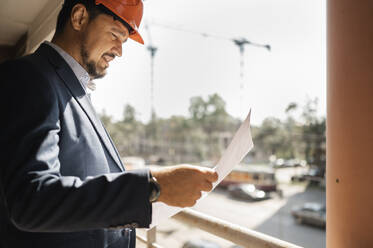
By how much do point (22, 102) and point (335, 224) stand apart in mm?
729

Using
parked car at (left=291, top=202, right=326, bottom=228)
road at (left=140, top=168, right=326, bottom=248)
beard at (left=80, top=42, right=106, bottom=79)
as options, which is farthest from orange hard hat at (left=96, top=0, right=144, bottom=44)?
parked car at (left=291, top=202, right=326, bottom=228)

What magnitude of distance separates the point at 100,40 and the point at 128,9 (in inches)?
5.0

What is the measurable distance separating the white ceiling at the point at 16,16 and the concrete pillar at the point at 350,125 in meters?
1.86

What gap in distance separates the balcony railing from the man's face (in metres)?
0.66

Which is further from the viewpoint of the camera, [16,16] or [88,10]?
[16,16]

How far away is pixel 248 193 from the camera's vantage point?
15.2 metres

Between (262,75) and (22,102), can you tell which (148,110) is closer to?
(262,75)

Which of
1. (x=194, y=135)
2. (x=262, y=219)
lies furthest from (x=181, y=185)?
(x=194, y=135)

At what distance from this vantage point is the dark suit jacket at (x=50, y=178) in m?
0.43

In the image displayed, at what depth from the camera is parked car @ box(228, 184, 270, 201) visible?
49.6 ft

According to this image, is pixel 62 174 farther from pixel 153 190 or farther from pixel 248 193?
pixel 248 193

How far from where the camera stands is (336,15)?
25.7 inches

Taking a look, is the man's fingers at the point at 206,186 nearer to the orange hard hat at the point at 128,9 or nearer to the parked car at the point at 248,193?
the orange hard hat at the point at 128,9

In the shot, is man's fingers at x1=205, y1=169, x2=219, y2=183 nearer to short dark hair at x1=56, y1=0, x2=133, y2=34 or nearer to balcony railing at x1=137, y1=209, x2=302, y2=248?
balcony railing at x1=137, y1=209, x2=302, y2=248
